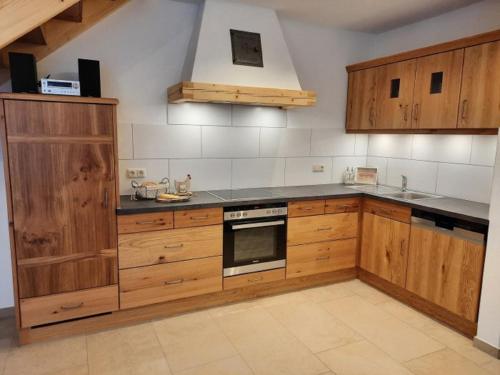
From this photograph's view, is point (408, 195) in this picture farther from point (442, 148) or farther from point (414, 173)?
point (442, 148)

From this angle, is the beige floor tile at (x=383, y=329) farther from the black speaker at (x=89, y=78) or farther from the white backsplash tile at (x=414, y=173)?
the black speaker at (x=89, y=78)

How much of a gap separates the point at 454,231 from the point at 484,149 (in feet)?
2.76

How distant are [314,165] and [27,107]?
8.61ft

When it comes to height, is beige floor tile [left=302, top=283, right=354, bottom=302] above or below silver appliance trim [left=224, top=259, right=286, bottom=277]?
below

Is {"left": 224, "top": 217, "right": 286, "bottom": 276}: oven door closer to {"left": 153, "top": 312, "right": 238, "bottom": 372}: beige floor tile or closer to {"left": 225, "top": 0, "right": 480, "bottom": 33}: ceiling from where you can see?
{"left": 153, "top": 312, "right": 238, "bottom": 372}: beige floor tile

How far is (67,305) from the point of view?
2469 millimetres

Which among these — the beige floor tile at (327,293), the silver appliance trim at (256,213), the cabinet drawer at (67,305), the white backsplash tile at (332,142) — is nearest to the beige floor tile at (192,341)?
the cabinet drawer at (67,305)

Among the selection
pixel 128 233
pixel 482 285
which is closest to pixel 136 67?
pixel 128 233

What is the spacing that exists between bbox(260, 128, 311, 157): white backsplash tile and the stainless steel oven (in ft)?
2.33

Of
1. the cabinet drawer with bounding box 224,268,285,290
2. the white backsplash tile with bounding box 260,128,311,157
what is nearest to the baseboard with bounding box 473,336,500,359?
the cabinet drawer with bounding box 224,268,285,290

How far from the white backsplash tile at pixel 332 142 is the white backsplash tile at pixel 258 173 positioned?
0.45 metres

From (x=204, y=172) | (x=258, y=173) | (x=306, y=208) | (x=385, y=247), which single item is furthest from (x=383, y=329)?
(x=204, y=172)

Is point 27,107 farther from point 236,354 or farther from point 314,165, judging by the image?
point 314,165

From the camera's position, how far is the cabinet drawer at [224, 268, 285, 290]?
298 centimetres
